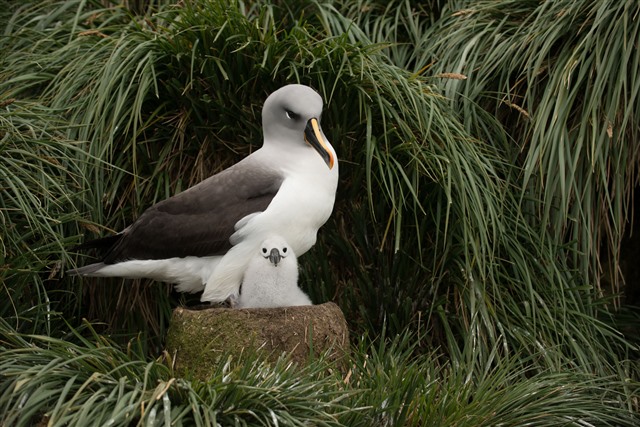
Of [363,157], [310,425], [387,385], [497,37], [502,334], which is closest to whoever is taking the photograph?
[310,425]

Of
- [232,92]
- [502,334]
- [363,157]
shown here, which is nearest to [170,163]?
[232,92]

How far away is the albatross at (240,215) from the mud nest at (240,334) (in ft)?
0.98

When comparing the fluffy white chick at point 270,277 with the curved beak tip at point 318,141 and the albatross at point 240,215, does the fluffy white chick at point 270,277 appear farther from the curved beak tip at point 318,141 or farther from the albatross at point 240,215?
the curved beak tip at point 318,141

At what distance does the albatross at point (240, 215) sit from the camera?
4359mm

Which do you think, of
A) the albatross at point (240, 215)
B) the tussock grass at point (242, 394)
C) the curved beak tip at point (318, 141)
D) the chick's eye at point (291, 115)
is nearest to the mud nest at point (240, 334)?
the tussock grass at point (242, 394)

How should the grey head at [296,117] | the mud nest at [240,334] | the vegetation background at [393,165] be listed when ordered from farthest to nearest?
the vegetation background at [393,165] → the grey head at [296,117] → the mud nest at [240,334]

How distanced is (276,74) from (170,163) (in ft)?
2.27

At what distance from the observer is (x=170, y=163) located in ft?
17.6

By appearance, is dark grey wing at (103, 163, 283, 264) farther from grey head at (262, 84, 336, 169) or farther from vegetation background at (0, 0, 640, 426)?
vegetation background at (0, 0, 640, 426)

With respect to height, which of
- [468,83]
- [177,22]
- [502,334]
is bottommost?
[502,334]

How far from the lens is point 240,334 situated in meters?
4.07

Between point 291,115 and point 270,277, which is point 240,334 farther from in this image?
point 291,115

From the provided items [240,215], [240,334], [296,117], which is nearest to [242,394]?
[240,334]

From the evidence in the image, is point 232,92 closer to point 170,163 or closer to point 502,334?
point 170,163
